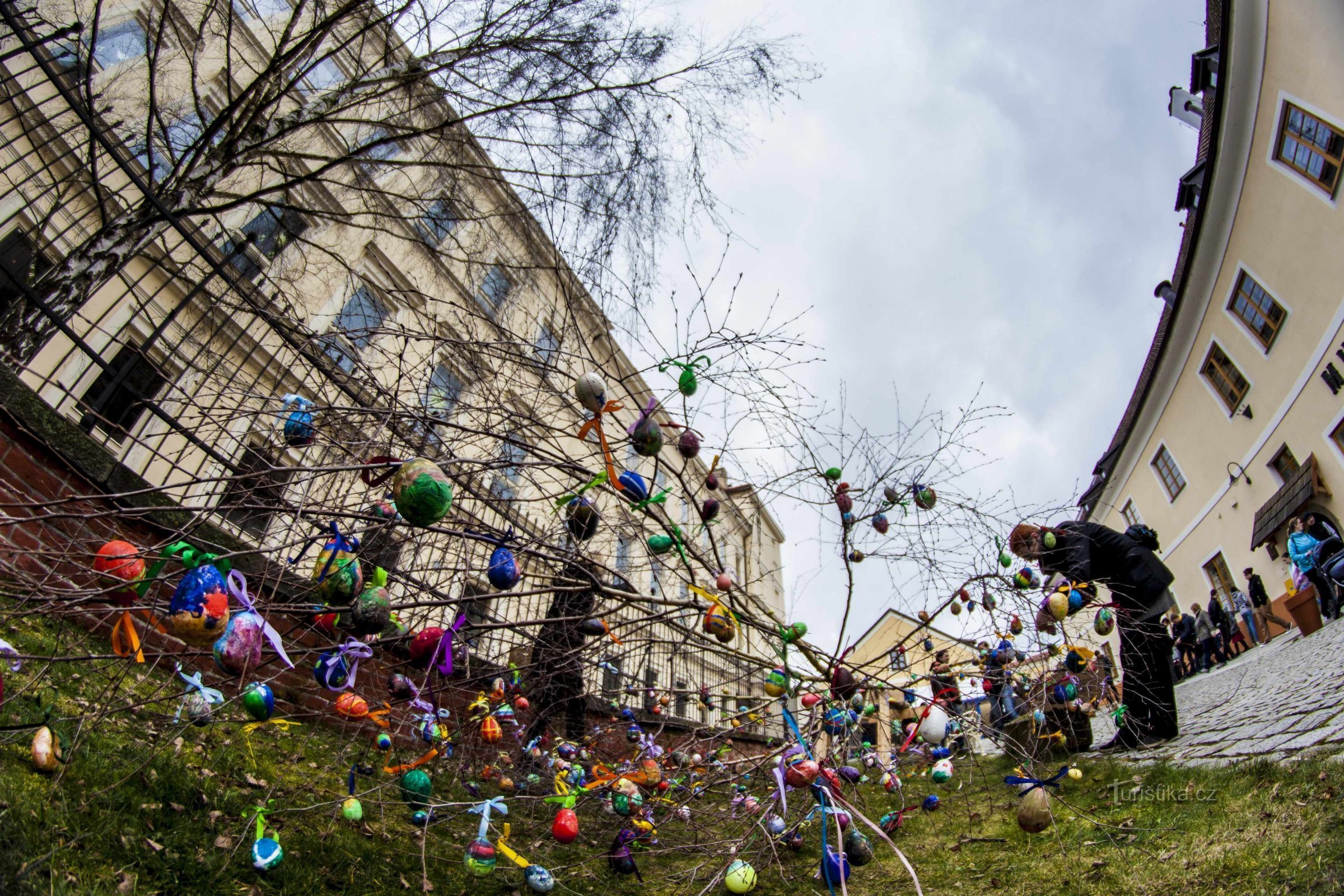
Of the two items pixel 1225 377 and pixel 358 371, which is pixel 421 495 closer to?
pixel 358 371

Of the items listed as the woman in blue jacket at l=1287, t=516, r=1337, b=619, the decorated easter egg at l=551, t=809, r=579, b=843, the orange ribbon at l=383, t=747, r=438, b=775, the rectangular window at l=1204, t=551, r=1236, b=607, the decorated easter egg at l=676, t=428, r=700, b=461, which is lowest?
the decorated easter egg at l=551, t=809, r=579, b=843

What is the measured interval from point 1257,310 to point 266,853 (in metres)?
17.5

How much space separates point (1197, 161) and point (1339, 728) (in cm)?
1540

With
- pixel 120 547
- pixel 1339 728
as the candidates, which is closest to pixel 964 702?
pixel 1339 728

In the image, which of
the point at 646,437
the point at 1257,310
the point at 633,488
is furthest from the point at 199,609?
the point at 1257,310

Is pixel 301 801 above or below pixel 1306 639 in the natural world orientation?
below

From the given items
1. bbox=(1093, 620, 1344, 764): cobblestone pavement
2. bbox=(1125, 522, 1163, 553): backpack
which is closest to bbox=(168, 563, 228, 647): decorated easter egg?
bbox=(1093, 620, 1344, 764): cobblestone pavement

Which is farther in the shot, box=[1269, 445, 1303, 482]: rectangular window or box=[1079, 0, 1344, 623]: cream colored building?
box=[1269, 445, 1303, 482]: rectangular window

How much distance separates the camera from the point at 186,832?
2.26 meters

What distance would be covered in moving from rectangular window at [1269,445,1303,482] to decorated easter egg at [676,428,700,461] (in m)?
14.7

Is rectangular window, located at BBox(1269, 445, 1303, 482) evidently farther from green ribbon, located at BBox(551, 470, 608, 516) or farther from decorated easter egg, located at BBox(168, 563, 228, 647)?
decorated easter egg, located at BBox(168, 563, 228, 647)

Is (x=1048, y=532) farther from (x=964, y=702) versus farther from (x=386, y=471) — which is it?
(x=386, y=471)

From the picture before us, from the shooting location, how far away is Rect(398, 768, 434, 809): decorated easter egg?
102 inches

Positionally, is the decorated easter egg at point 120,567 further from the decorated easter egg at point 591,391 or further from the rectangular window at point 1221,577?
the rectangular window at point 1221,577
